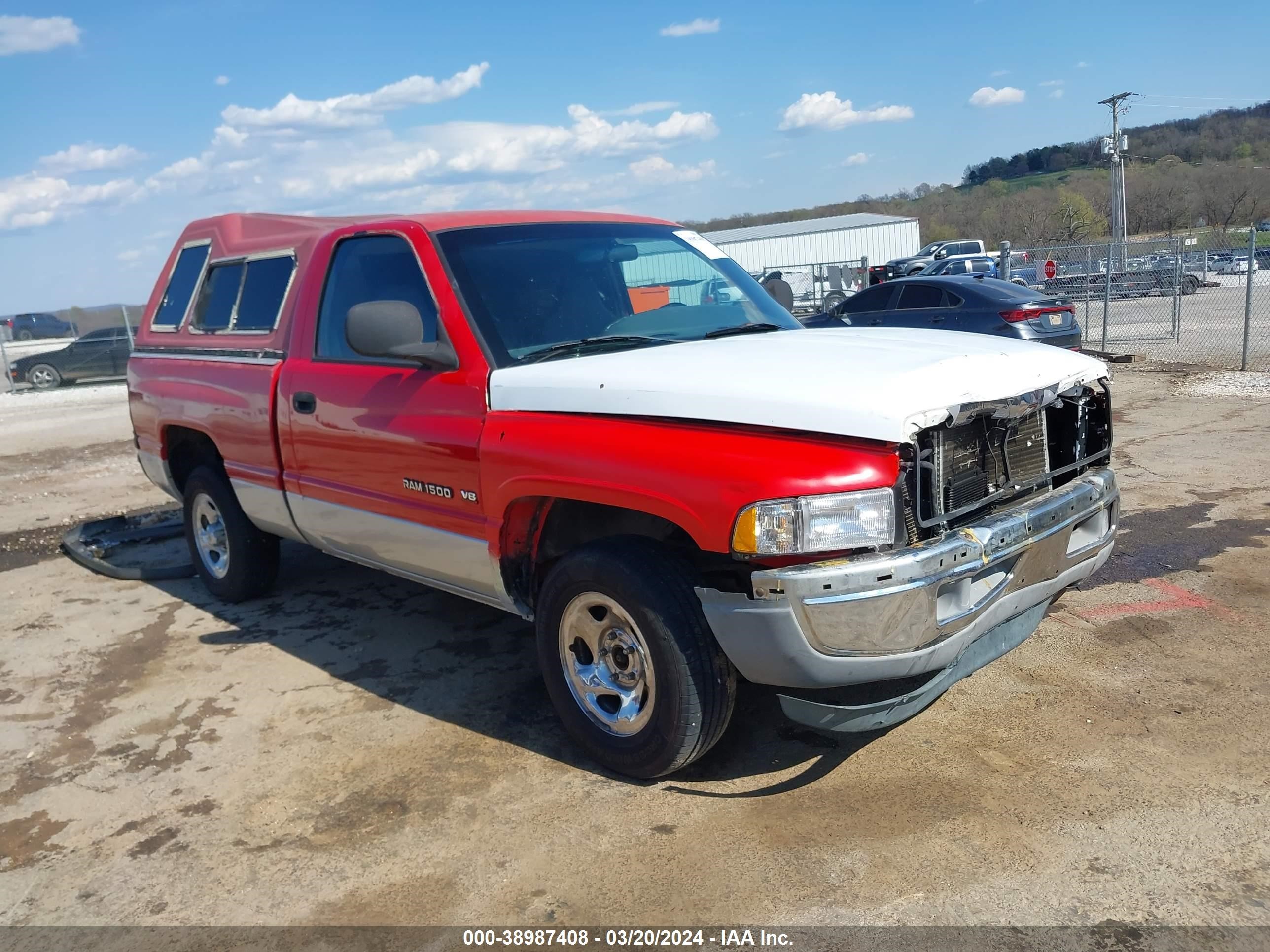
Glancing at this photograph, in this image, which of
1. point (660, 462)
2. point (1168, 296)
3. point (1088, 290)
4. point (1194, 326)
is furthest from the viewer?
point (1168, 296)

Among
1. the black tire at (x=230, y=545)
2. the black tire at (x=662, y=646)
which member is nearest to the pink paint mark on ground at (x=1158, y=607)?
the black tire at (x=662, y=646)

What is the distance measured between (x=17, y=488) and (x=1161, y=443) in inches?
445

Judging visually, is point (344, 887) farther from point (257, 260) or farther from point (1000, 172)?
point (1000, 172)

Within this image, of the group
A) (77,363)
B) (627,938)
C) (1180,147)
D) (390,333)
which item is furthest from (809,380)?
(1180,147)

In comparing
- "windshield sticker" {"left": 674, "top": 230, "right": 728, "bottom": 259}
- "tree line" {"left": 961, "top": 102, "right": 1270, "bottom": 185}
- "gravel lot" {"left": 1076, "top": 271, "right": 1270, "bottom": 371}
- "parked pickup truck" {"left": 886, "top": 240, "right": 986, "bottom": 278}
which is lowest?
"gravel lot" {"left": 1076, "top": 271, "right": 1270, "bottom": 371}

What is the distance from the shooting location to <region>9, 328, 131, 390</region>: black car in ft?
77.7

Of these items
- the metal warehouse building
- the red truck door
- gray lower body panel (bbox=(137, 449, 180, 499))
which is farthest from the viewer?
the metal warehouse building

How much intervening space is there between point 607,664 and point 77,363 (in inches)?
961

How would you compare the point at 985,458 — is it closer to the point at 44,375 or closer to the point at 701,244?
the point at 701,244

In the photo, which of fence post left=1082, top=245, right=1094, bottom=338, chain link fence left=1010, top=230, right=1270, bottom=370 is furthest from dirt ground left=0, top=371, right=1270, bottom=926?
fence post left=1082, top=245, right=1094, bottom=338

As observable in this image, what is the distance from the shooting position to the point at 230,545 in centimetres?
578

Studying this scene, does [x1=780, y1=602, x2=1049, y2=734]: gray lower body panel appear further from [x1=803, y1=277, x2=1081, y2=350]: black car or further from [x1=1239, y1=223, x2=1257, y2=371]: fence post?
[x1=1239, y1=223, x2=1257, y2=371]: fence post

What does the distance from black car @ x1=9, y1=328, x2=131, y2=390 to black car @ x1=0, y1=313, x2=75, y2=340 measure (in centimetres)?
1459

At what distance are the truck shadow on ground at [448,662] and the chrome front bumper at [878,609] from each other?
71 cm
